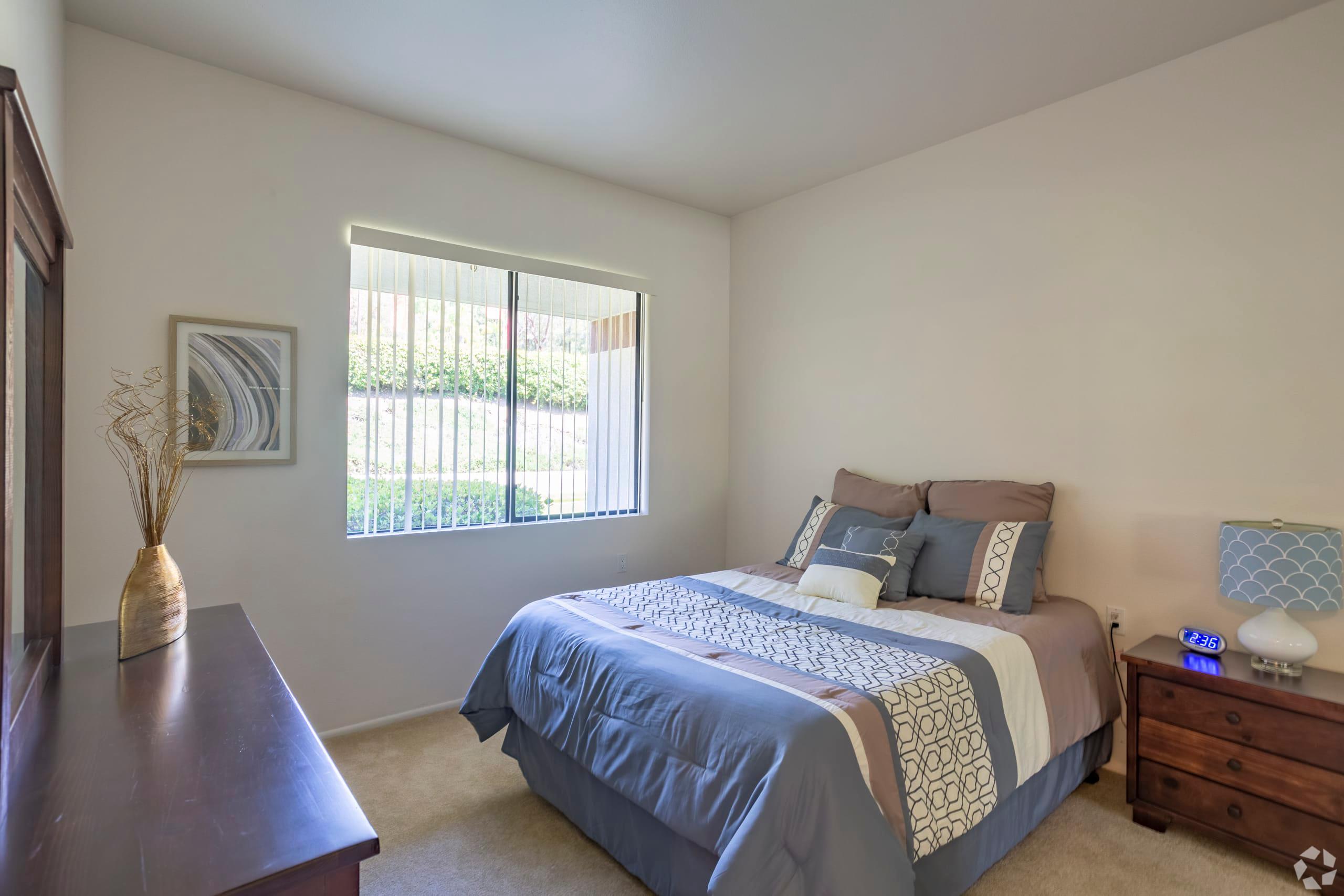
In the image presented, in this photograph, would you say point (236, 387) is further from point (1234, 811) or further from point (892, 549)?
point (1234, 811)

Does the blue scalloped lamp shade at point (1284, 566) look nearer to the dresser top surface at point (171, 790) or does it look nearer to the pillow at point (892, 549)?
the pillow at point (892, 549)

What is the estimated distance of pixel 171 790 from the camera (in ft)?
3.31

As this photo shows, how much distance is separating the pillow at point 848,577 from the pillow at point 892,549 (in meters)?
0.03

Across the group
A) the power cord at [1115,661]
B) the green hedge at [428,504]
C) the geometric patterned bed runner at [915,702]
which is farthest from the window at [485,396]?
the power cord at [1115,661]

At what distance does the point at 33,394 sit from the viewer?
1.54 metres

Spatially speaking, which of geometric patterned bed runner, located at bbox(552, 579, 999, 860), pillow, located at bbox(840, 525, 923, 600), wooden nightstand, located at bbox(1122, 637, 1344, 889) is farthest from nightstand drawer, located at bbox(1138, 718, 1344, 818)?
pillow, located at bbox(840, 525, 923, 600)

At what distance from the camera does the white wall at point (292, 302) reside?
242cm

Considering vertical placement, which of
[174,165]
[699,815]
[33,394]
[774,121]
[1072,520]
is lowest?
[699,815]

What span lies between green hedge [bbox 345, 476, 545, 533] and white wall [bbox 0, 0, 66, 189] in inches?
59.8

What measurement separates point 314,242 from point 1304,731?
393cm

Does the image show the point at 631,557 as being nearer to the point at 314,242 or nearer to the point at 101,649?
the point at 314,242

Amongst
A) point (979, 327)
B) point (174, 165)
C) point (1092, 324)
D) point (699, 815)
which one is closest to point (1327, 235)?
point (1092, 324)

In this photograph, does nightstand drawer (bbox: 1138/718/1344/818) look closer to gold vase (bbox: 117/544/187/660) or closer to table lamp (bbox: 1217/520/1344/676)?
table lamp (bbox: 1217/520/1344/676)

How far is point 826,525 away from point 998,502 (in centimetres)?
79
